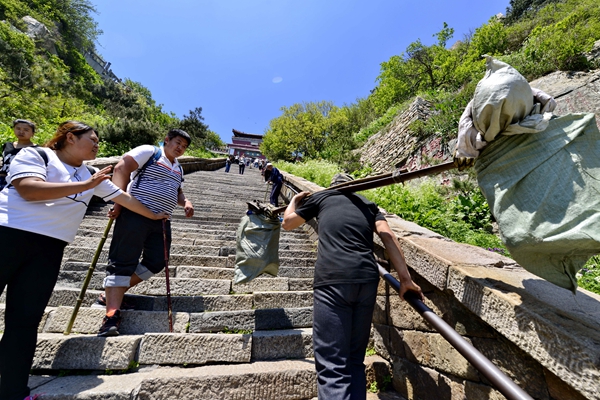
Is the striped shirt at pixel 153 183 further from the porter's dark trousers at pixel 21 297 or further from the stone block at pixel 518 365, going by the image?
the stone block at pixel 518 365

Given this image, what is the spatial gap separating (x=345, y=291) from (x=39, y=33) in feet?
125

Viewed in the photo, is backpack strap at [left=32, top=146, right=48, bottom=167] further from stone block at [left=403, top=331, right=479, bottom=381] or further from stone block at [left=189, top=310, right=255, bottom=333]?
stone block at [left=403, top=331, right=479, bottom=381]

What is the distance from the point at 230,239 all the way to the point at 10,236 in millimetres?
3297

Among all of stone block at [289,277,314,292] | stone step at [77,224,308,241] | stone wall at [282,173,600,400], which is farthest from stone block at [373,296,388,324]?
stone step at [77,224,308,241]

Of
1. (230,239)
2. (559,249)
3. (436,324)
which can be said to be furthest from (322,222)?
(230,239)

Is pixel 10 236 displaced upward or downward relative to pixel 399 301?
upward

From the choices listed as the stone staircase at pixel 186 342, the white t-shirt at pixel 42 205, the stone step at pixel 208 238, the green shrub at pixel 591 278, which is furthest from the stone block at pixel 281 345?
the green shrub at pixel 591 278

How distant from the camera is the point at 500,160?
1.27 meters

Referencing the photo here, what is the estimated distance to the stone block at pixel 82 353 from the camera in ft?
6.56

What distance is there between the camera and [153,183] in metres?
2.67

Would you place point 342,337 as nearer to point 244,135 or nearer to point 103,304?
point 103,304

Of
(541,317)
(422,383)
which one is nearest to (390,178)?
(541,317)

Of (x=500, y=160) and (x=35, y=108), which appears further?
(x=35, y=108)

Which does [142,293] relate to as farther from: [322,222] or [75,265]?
[322,222]
